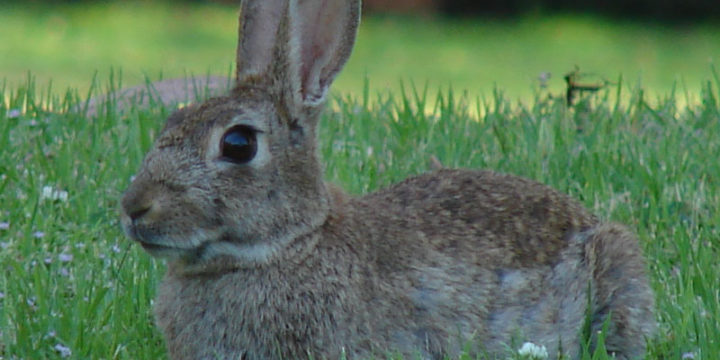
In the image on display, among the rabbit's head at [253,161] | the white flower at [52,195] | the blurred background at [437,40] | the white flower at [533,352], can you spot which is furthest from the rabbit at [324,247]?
the blurred background at [437,40]

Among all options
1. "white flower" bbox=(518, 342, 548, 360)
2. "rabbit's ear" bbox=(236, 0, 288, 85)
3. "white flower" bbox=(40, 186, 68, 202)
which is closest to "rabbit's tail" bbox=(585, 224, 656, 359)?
"white flower" bbox=(518, 342, 548, 360)

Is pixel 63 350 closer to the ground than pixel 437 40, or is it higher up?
closer to the ground

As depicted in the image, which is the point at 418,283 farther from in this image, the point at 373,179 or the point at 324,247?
the point at 373,179

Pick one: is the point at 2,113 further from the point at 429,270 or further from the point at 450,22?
the point at 450,22

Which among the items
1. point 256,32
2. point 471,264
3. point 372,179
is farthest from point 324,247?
point 372,179

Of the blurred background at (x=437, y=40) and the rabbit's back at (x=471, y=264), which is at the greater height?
the blurred background at (x=437, y=40)

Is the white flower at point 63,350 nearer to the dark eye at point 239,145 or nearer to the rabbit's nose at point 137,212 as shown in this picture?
the rabbit's nose at point 137,212
